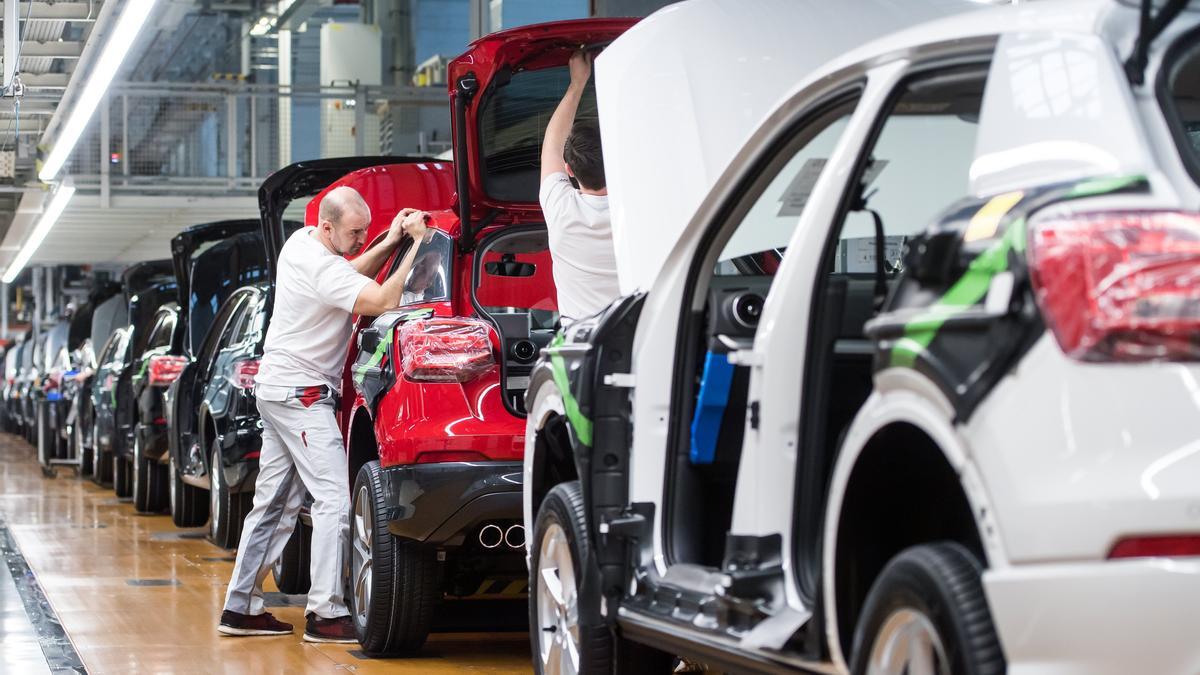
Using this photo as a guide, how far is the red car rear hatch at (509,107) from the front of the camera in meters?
6.65

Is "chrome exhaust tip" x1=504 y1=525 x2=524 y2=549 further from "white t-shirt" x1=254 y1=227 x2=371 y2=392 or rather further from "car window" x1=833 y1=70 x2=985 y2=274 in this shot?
"car window" x1=833 y1=70 x2=985 y2=274

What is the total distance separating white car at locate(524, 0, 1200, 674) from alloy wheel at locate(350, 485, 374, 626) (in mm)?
1839

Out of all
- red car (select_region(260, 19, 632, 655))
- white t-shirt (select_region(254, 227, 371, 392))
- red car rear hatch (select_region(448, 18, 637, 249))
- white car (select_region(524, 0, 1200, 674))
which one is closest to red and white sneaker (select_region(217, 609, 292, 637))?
red car (select_region(260, 19, 632, 655))

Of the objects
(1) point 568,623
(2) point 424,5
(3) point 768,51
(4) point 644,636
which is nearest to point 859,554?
(4) point 644,636

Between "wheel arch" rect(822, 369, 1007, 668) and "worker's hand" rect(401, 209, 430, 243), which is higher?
"worker's hand" rect(401, 209, 430, 243)

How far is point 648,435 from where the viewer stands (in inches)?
179

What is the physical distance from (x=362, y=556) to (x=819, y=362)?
12.4 feet

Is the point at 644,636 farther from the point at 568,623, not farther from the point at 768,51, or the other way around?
the point at 768,51

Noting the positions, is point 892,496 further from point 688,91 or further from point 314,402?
point 314,402

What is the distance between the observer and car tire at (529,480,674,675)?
4.74 m

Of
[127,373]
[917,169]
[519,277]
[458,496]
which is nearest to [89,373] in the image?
[127,373]

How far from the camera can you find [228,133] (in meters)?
20.2

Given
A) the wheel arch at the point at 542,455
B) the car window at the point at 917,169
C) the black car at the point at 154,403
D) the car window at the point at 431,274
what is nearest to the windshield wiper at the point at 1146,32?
the car window at the point at 917,169

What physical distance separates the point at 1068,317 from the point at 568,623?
2.47 metres
